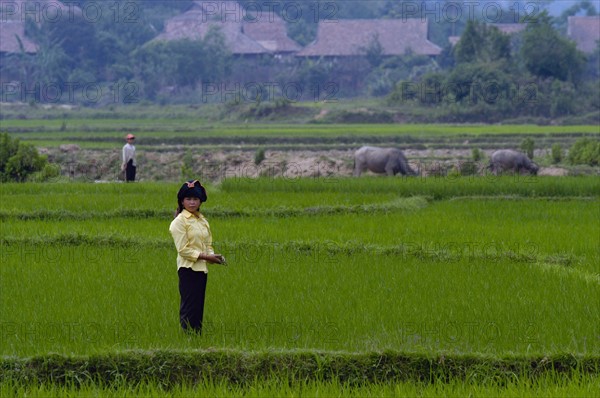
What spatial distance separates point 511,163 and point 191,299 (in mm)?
12236

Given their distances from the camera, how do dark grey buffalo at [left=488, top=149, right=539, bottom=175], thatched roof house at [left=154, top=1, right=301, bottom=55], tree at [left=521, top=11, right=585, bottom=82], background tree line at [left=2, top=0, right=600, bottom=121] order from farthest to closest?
1. thatched roof house at [left=154, top=1, right=301, bottom=55]
2. tree at [left=521, top=11, right=585, bottom=82]
3. background tree line at [left=2, top=0, right=600, bottom=121]
4. dark grey buffalo at [left=488, top=149, right=539, bottom=175]

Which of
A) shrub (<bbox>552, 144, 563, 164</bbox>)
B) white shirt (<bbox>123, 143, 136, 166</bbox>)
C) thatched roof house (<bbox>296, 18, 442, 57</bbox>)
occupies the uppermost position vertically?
thatched roof house (<bbox>296, 18, 442, 57</bbox>)

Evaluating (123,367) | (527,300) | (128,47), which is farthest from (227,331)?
(128,47)

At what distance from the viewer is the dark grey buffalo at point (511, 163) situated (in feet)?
56.9

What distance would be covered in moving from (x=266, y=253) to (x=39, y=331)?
3.14 m

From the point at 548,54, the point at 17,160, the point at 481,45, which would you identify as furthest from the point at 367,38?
the point at 17,160

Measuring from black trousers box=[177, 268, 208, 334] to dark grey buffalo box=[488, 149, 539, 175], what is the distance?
39.6ft

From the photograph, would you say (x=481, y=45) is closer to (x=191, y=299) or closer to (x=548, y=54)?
(x=548, y=54)

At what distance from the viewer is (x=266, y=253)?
8.75 meters

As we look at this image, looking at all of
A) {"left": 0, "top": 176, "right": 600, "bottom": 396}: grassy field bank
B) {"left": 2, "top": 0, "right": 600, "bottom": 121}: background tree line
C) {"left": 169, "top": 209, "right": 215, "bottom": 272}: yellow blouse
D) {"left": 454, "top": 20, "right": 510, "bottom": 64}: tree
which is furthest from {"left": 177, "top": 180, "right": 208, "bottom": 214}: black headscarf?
{"left": 454, "top": 20, "right": 510, "bottom": 64}: tree

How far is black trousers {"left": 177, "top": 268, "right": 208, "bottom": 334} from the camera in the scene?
5.84 meters

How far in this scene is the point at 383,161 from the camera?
17.4 metres

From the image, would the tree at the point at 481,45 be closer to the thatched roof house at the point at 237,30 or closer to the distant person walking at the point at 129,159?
the thatched roof house at the point at 237,30

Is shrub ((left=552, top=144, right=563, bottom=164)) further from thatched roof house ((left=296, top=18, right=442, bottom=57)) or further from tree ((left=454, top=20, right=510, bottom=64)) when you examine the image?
thatched roof house ((left=296, top=18, right=442, bottom=57))
